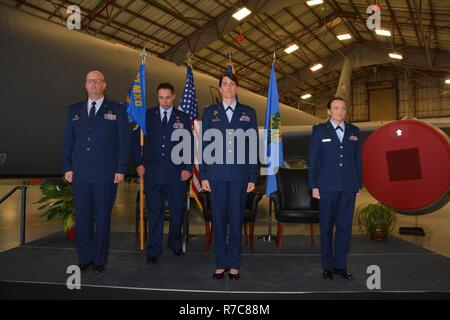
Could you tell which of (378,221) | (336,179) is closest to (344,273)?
(336,179)

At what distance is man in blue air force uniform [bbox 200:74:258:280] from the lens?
2689 mm

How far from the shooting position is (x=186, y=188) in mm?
3408

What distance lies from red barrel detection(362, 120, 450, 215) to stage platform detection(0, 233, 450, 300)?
1.45 metres

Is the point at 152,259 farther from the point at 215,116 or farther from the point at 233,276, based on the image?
the point at 215,116

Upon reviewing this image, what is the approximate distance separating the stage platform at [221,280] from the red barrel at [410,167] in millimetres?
1455

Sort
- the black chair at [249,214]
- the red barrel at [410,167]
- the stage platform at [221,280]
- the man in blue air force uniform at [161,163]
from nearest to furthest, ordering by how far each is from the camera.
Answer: the stage platform at [221,280]
the man in blue air force uniform at [161,163]
the black chair at [249,214]
the red barrel at [410,167]

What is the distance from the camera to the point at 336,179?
2734 mm

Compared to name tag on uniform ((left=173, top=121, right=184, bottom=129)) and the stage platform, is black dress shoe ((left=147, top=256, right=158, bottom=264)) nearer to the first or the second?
the stage platform

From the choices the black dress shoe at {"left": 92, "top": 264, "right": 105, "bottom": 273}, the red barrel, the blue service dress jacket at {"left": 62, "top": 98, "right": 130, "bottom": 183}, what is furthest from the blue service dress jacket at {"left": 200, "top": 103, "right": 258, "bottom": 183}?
the red barrel

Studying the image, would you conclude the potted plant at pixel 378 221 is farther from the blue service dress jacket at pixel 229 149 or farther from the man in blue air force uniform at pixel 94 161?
the man in blue air force uniform at pixel 94 161

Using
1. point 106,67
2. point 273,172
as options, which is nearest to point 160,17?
point 106,67

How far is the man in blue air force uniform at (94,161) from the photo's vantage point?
9.20ft

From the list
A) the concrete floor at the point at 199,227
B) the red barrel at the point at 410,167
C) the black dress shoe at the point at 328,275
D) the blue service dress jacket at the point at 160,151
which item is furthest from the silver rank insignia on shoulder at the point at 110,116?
the red barrel at the point at 410,167

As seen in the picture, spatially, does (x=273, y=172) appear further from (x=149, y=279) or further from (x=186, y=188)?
(x=149, y=279)
